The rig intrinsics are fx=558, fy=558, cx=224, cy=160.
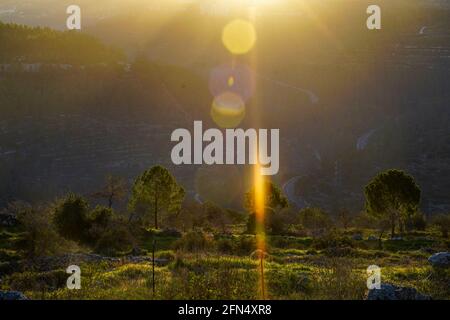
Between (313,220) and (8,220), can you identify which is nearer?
(8,220)

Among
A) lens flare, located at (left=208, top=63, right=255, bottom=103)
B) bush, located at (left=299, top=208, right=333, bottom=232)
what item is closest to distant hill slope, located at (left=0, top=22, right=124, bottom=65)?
lens flare, located at (left=208, top=63, right=255, bottom=103)

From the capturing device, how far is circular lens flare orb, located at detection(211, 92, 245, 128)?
383 ft

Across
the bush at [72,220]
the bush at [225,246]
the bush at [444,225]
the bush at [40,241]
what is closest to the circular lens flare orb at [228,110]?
the bush at [444,225]

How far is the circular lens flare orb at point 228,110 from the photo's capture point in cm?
11688

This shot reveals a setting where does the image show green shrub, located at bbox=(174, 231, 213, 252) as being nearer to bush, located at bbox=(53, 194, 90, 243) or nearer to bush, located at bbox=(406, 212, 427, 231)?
bush, located at bbox=(53, 194, 90, 243)

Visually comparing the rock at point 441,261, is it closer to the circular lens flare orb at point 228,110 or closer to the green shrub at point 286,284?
the green shrub at point 286,284

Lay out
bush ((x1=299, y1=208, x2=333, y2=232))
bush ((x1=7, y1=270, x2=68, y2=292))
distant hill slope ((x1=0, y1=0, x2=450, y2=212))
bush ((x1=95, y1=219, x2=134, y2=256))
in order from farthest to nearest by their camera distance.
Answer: distant hill slope ((x1=0, y1=0, x2=450, y2=212))
bush ((x1=299, y1=208, x2=333, y2=232))
bush ((x1=95, y1=219, x2=134, y2=256))
bush ((x1=7, y1=270, x2=68, y2=292))

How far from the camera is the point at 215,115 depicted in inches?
4680

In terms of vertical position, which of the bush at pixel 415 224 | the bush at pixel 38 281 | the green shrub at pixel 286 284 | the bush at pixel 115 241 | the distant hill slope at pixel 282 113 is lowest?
the bush at pixel 415 224

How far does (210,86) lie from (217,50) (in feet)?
162

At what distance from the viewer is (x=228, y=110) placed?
126062mm

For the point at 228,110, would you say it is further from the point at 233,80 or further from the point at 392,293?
the point at 392,293

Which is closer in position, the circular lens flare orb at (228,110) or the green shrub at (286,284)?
the green shrub at (286,284)

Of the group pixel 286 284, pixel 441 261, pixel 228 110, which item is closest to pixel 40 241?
pixel 286 284
